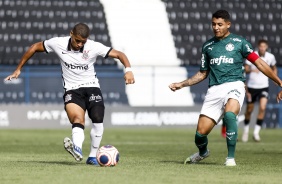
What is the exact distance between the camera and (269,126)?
27.7 m

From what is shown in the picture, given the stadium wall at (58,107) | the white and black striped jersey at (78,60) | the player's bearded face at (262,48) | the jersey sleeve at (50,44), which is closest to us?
the white and black striped jersey at (78,60)

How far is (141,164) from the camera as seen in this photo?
11.6m

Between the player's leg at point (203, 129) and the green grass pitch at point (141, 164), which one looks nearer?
the green grass pitch at point (141, 164)

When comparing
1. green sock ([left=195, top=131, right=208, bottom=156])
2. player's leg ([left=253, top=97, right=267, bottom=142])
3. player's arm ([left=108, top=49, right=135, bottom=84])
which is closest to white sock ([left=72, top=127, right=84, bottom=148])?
player's arm ([left=108, top=49, right=135, bottom=84])

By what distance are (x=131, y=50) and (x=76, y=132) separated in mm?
18247

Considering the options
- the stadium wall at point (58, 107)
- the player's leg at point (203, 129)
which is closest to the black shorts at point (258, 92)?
the stadium wall at point (58, 107)

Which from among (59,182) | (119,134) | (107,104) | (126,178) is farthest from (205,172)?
(107,104)

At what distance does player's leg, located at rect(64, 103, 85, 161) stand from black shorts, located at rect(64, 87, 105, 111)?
0.08 meters

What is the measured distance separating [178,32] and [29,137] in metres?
10.1

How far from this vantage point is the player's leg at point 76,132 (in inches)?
421

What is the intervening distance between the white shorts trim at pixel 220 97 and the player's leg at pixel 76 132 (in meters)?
1.64

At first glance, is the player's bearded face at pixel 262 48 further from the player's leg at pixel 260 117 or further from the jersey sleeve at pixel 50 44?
the jersey sleeve at pixel 50 44

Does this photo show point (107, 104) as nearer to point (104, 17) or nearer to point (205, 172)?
point (104, 17)

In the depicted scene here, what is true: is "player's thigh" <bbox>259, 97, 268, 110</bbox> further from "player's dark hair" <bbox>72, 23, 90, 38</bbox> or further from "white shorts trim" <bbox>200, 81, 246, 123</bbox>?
"player's dark hair" <bbox>72, 23, 90, 38</bbox>
